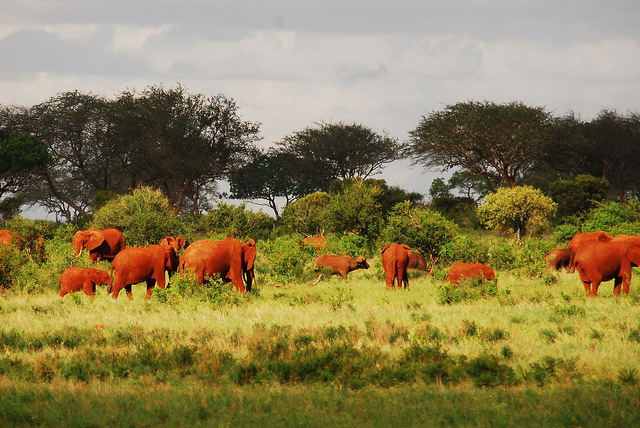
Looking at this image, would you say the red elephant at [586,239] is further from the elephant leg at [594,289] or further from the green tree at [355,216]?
the green tree at [355,216]

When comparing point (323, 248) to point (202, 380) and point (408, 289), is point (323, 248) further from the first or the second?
point (202, 380)

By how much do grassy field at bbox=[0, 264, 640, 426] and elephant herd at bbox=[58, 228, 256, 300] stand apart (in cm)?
94

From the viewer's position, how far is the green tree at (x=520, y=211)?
134 feet

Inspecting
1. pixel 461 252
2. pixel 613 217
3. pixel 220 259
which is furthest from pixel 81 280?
pixel 613 217

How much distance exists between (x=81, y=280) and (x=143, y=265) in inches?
105

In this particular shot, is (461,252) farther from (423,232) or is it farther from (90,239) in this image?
(90,239)

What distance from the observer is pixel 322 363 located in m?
10.5

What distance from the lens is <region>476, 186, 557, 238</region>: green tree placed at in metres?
40.7

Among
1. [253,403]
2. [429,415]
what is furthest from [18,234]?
[429,415]

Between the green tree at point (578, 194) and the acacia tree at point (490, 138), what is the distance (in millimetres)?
4043

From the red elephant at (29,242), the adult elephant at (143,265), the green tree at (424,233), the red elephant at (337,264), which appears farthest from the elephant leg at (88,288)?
the green tree at (424,233)

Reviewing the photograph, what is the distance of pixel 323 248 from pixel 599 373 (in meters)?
20.8

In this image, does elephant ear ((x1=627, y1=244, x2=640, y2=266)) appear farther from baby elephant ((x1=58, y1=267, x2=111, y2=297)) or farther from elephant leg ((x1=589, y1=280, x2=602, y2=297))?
baby elephant ((x1=58, y1=267, x2=111, y2=297))

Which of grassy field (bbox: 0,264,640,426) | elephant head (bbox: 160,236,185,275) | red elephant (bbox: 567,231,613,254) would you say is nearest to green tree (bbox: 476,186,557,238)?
red elephant (bbox: 567,231,613,254)
